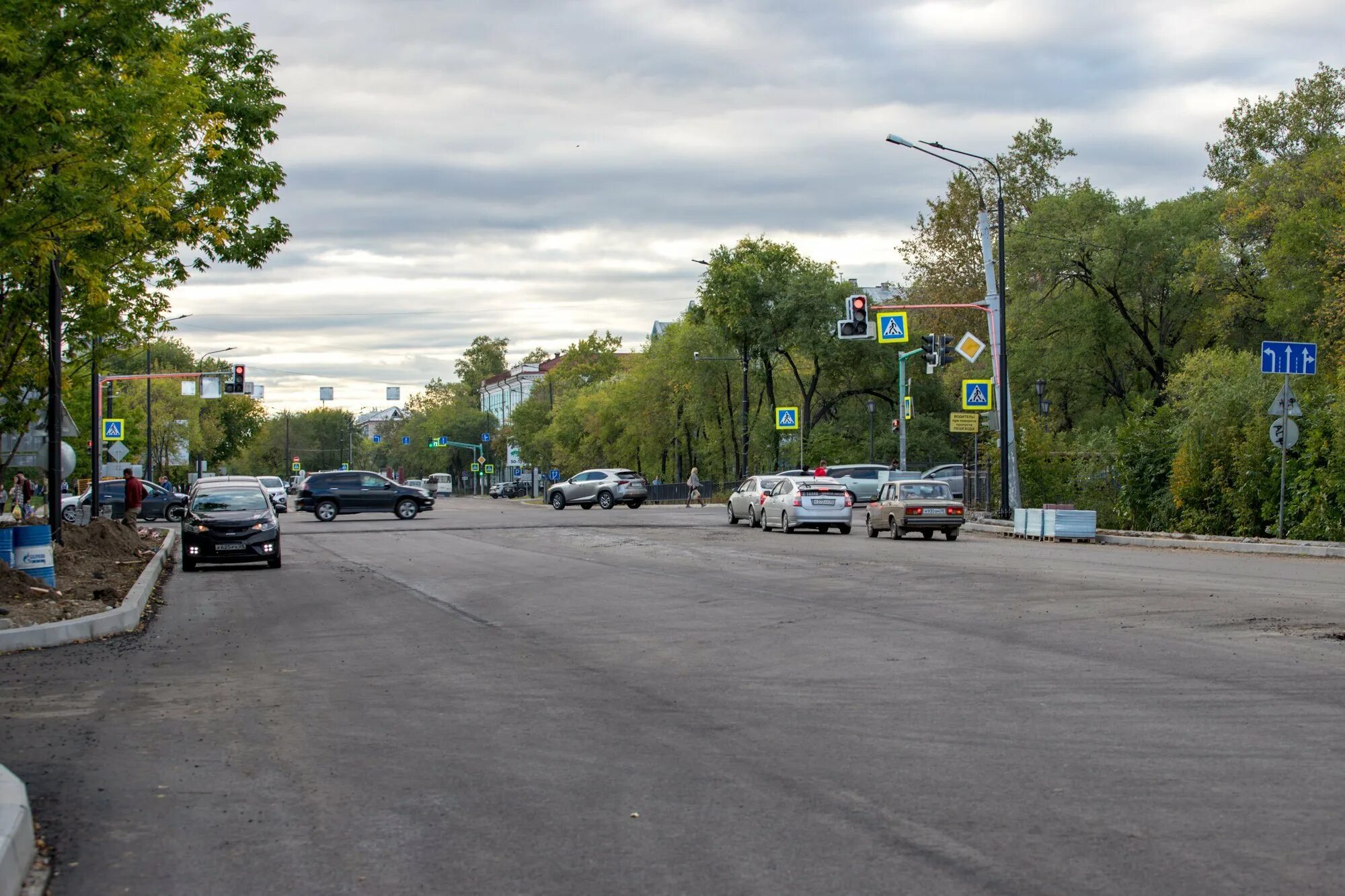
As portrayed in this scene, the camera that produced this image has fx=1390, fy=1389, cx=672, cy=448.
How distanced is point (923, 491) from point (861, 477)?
21611mm

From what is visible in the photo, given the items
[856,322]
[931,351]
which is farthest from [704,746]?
[931,351]

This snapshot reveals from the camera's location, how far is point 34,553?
17.7 meters

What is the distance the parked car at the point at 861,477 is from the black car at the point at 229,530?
31624 millimetres

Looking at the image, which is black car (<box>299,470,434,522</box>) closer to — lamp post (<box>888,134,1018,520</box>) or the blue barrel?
lamp post (<box>888,134,1018,520</box>)

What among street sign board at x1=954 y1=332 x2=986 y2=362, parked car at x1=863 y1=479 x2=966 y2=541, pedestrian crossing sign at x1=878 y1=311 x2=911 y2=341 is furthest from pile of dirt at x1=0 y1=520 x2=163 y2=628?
street sign board at x1=954 y1=332 x2=986 y2=362

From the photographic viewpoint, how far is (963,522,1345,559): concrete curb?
1002 inches

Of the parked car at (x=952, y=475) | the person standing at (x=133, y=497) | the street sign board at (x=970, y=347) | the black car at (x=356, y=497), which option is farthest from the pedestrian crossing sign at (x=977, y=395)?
the person standing at (x=133, y=497)

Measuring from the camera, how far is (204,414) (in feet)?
433

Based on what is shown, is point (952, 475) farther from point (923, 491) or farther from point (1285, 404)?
point (1285, 404)

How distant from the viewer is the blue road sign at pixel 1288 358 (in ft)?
89.2

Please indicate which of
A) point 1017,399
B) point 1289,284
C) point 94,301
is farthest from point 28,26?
point 1017,399

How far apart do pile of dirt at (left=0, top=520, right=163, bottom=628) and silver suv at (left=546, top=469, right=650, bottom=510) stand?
1158 inches

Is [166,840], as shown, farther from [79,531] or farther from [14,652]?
[79,531]

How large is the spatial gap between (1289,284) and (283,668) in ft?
145
